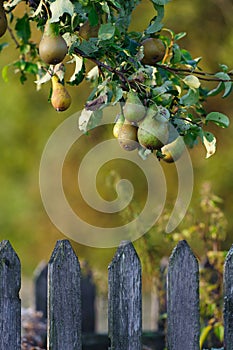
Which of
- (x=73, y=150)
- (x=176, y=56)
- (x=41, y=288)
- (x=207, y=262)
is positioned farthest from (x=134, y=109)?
(x=73, y=150)

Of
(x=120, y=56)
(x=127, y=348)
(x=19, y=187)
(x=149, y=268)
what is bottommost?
(x=127, y=348)

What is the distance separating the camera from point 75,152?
7145 millimetres

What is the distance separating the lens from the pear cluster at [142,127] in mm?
1632

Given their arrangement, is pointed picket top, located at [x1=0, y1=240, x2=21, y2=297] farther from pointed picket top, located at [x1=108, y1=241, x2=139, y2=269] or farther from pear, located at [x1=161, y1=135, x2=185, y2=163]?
pear, located at [x1=161, y1=135, x2=185, y2=163]

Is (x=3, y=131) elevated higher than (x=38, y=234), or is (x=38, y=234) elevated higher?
(x=3, y=131)

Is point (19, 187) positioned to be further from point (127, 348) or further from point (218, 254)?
point (127, 348)

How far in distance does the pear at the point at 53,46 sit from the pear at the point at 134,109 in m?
0.20

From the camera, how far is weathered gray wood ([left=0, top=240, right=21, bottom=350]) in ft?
5.71

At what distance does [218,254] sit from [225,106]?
3.72m

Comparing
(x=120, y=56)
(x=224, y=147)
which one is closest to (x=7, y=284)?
(x=120, y=56)

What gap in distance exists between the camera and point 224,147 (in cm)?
623

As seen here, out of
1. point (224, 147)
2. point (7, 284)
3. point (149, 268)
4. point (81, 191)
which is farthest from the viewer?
point (81, 191)

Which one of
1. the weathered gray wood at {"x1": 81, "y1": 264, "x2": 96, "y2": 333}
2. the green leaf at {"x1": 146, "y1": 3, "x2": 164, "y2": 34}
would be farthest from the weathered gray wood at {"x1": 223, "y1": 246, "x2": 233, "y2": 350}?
the weathered gray wood at {"x1": 81, "y1": 264, "x2": 96, "y2": 333}

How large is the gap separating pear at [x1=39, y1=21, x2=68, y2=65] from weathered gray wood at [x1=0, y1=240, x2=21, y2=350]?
0.50 metres
